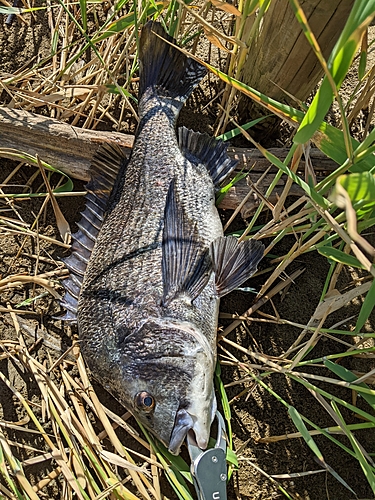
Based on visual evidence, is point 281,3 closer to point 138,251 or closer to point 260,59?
point 260,59

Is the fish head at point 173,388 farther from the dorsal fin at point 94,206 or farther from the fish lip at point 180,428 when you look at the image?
the dorsal fin at point 94,206

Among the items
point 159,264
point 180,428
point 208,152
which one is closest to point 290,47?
point 208,152

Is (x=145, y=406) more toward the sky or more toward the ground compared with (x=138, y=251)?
more toward the ground

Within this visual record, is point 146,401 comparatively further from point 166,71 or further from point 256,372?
point 166,71

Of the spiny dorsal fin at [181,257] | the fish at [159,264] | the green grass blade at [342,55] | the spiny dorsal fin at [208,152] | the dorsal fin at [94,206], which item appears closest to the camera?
the green grass blade at [342,55]

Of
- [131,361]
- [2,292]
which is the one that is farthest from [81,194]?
[131,361]

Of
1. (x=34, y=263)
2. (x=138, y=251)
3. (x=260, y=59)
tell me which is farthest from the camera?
(x=34, y=263)

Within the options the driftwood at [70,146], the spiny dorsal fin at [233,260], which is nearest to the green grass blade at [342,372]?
the spiny dorsal fin at [233,260]
